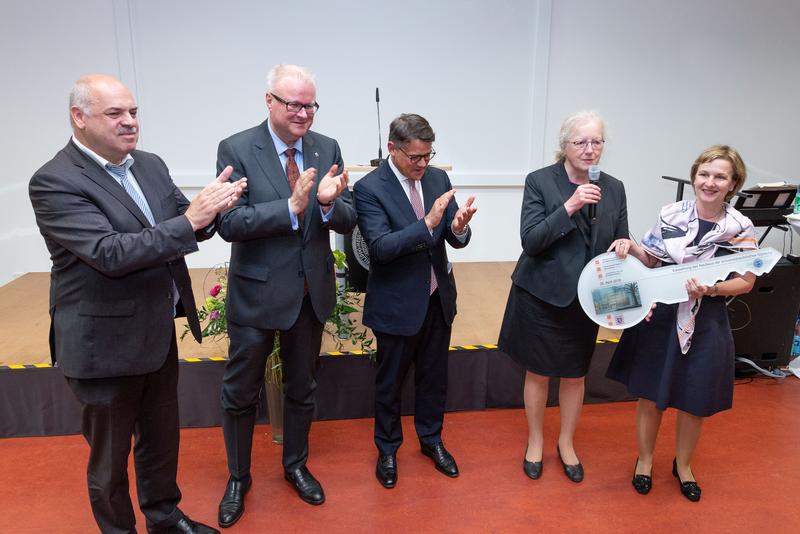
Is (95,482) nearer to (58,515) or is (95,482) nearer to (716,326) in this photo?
(58,515)

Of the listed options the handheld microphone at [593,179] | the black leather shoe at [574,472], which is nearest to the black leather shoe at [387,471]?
the black leather shoe at [574,472]

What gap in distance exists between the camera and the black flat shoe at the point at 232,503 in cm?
226

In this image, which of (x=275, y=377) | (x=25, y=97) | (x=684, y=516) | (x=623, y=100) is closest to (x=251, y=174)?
(x=275, y=377)

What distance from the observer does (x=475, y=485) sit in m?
2.53

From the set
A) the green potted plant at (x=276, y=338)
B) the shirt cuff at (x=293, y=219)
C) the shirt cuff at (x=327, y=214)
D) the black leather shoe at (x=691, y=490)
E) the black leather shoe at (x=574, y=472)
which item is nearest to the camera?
the shirt cuff at (x=293, y=219)

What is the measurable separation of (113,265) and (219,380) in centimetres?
147

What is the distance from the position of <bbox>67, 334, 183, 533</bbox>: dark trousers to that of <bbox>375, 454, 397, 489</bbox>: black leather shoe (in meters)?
0.83

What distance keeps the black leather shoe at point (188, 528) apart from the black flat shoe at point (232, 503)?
8 cm

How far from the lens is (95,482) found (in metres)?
1.90

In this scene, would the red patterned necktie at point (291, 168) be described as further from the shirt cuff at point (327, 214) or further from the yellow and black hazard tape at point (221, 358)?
the yellow and black hazard tape at point (221, 358)

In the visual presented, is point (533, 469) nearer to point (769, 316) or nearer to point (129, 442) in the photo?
point (129, 442)

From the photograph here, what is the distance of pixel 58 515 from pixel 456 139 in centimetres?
406

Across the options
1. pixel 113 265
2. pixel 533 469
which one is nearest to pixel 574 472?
pixel 533 469

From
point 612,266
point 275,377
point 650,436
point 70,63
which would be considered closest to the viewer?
point 612,266
